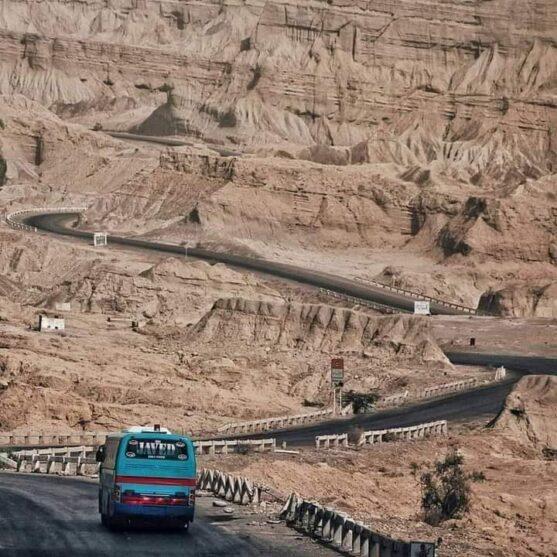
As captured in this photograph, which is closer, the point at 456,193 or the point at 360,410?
the point at 360,410

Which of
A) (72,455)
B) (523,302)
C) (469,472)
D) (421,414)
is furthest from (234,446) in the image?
(523,302)

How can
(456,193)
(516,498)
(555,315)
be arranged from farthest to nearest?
(456,193) < (555,315) < (516,498)

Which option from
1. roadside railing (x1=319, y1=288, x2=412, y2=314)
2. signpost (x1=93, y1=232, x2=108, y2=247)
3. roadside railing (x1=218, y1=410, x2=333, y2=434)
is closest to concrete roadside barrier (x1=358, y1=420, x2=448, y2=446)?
roadside railing (x1=218, y1=410, x2=333, y2=434)

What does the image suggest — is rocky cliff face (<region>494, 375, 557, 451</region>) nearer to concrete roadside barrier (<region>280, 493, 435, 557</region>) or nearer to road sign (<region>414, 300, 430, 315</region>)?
concrete roadside barrier (<region>280, 493, 435, 557</region>)

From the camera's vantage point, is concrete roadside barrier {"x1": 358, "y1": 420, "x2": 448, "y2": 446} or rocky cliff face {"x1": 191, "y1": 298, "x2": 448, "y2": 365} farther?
rocky cliff face {"x1": 191, "y1": 298, "x2": 448, "y2": 365}

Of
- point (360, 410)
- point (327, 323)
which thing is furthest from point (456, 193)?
point (360, 410)

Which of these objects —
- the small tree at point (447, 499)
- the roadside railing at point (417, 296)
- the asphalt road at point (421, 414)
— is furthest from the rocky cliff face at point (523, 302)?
the small tree at point (447, 499)

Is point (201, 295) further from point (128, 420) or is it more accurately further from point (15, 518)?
point (15, 518)
